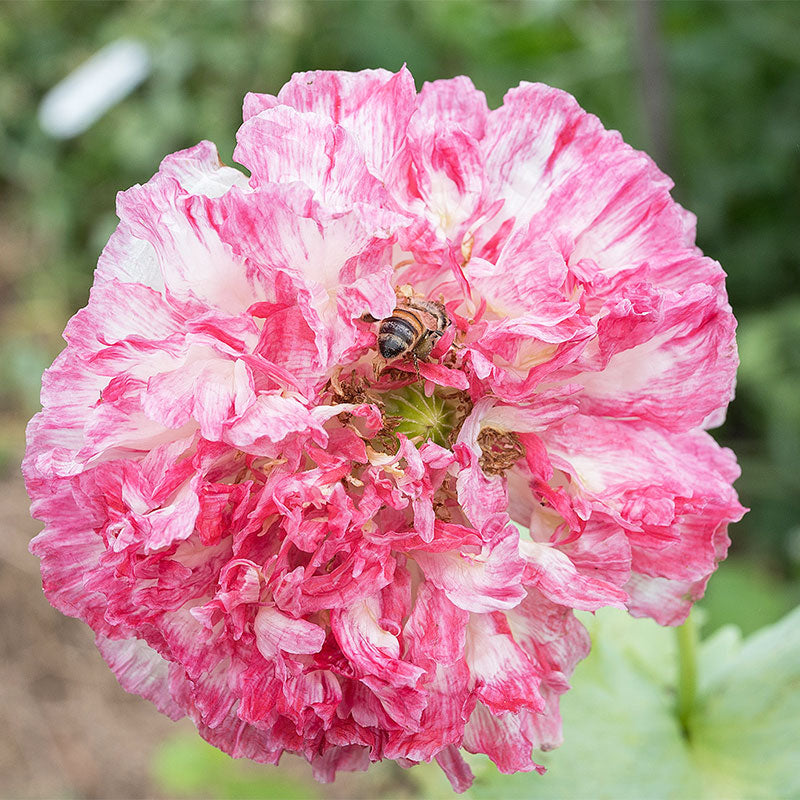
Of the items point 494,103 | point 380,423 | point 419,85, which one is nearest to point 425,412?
point 380,423

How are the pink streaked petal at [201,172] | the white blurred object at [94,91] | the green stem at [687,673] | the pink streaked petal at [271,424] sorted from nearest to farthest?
the pink streaked petal at [271,424] < the pink streaked petal at [201,172] < the green stem at [687,673] < the white blurred object at [94,91]

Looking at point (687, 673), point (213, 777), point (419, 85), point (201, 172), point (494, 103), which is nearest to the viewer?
point (201, 172)

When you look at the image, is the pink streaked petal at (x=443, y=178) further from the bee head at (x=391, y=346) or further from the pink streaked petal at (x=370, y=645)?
the pink streaked petal at (x=370, y=645)

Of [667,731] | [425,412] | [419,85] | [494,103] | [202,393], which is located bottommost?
[667,731]

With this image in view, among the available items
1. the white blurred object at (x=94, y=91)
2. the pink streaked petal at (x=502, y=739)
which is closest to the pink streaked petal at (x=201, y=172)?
the pink streaked petal at (x=502, y=739)

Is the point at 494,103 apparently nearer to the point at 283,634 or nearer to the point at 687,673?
the point at 687,673

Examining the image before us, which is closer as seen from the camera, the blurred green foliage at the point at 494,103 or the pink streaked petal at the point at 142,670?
the pink streaked petal at the point at 142,670

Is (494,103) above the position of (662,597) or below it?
above

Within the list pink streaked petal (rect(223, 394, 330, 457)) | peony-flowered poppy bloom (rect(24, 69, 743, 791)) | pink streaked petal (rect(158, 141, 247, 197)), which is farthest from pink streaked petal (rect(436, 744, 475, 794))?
pink streaked petal (rect(158, 141, 247, 197))
